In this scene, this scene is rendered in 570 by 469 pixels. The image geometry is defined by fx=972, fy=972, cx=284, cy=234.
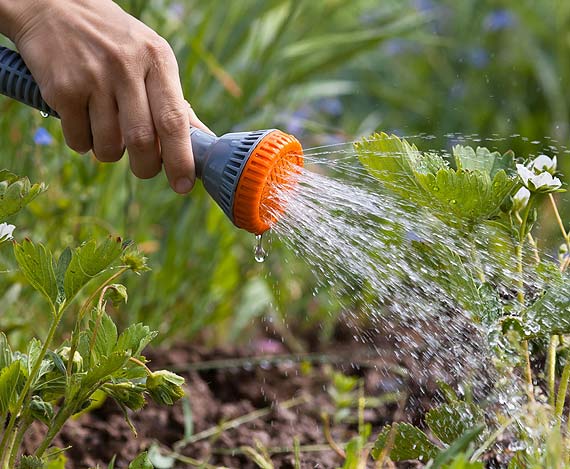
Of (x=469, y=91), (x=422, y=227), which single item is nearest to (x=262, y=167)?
(x=422, y=227)

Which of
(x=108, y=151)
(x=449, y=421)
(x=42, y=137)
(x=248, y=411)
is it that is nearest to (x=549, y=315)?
(x=449, y=421)

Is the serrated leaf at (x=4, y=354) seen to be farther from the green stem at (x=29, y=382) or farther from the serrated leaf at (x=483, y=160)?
the serrated leaf at (x=483, y=160)

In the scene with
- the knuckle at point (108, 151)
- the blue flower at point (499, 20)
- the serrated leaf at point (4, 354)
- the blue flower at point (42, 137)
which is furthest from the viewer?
the blue flower at point (499, 20)

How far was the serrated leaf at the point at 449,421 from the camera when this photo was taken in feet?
4.41

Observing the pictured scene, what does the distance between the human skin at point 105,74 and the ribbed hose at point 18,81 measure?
49mm

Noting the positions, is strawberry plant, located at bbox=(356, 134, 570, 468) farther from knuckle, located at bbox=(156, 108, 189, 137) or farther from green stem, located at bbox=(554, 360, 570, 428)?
knuckle, located at bbox=(156, 108, 189, 137)

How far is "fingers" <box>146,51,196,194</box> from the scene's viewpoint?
131 centimetres

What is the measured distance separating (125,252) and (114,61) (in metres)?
0.26

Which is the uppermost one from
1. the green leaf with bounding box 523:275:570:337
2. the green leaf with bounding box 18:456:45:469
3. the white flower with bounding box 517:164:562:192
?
the white flower with bounding box 517:164:562:192

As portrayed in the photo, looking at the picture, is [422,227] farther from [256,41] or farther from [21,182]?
[256,41]

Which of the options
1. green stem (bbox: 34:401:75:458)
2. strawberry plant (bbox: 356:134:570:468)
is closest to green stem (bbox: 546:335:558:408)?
strawberry plant (bbox: 356:134:570:468)

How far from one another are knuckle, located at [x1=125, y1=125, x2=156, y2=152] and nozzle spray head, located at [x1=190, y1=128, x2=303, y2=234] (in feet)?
0.26

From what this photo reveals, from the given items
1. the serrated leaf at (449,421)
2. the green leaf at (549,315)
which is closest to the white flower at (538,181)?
the green leaf at (549,315)

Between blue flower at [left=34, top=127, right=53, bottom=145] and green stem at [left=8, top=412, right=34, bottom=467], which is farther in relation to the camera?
blue flower at [left=34, top=127, right=53, bottom=145]
